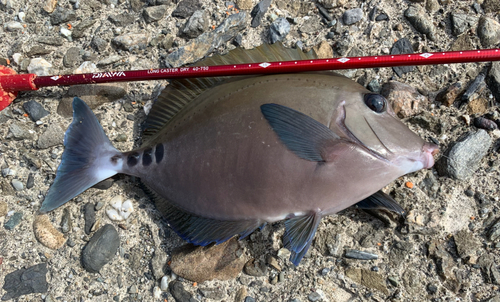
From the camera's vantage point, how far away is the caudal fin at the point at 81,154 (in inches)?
94.0

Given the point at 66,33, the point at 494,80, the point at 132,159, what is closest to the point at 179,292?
the point at 132,159

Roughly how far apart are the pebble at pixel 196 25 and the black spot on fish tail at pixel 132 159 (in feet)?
3.32

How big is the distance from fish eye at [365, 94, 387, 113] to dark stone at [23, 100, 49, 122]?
233cm

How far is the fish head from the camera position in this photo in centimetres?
191

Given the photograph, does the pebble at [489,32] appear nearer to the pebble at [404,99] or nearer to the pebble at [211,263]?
the pebble at [404,99]

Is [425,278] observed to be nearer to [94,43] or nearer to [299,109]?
[299,109]

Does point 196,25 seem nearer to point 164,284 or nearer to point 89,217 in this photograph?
point 89,217

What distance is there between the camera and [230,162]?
6.72 ft

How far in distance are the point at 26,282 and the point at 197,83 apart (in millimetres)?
1827

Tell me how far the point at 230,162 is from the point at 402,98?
1.22 m

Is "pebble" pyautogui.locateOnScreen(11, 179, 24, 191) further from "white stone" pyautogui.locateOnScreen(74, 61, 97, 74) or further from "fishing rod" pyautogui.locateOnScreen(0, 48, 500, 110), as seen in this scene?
"white stone" pyautogui.locateOnScreen(74, 61, 97, 74)

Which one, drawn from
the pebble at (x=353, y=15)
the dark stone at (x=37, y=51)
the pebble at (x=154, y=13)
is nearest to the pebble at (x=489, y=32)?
the pebble at (x=353, y=15)

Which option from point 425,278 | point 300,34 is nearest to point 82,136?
point 300,34

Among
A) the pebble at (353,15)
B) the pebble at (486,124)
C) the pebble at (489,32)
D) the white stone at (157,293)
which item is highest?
the pebble at (489,32)
